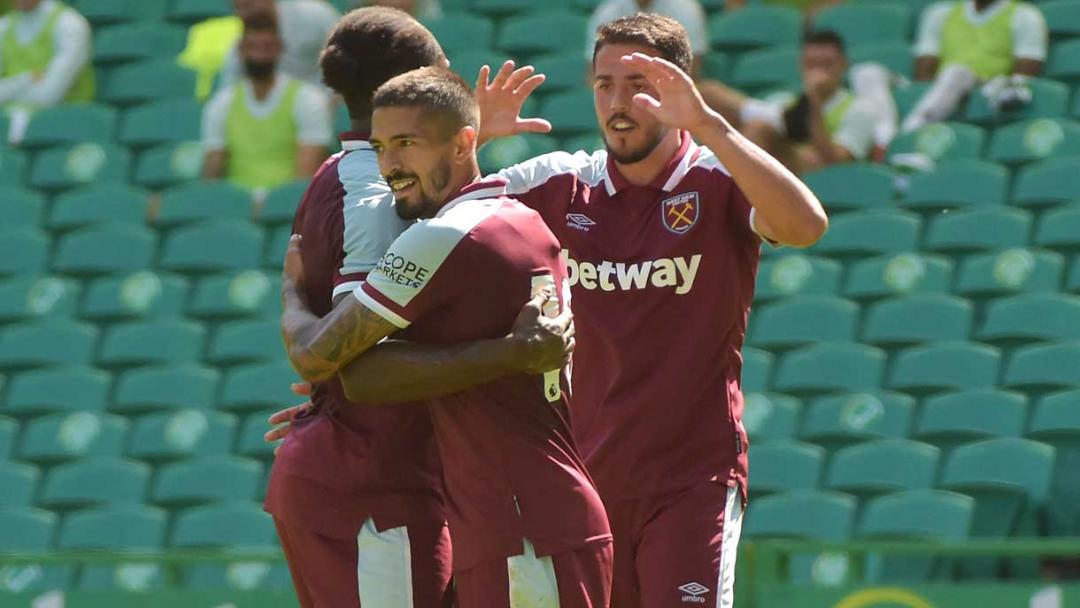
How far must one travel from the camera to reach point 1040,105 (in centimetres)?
989

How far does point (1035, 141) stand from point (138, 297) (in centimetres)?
521

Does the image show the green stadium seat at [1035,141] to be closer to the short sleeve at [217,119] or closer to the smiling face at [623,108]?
the short sleeve at [217,119]

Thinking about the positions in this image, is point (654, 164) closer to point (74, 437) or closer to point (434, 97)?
point (434, 97)

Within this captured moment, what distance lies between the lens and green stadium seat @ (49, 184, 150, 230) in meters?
11.5

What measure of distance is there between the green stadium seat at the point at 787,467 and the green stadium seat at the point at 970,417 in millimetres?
532

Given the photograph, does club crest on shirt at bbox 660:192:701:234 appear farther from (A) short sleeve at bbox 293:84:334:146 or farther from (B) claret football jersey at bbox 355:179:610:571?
(A) short sleeve at bbox 293:84:334:146

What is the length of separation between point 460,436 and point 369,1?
318 inches

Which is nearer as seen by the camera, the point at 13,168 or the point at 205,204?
the point at 205,204

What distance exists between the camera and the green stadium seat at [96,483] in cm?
986

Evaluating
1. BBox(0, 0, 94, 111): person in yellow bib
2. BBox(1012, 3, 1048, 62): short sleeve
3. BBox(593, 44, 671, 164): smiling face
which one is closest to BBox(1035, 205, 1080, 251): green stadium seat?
BBox(1012, 3, 1048, 62): short sleeve

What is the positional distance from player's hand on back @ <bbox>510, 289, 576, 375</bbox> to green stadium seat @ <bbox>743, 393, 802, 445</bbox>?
4.87m

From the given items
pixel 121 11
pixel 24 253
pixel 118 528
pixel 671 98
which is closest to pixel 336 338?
pixel 671 98

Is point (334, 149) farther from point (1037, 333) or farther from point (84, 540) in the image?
point (1037, 333)

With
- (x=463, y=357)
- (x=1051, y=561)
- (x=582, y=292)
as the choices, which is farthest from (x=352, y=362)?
(x=1051, y=561)
